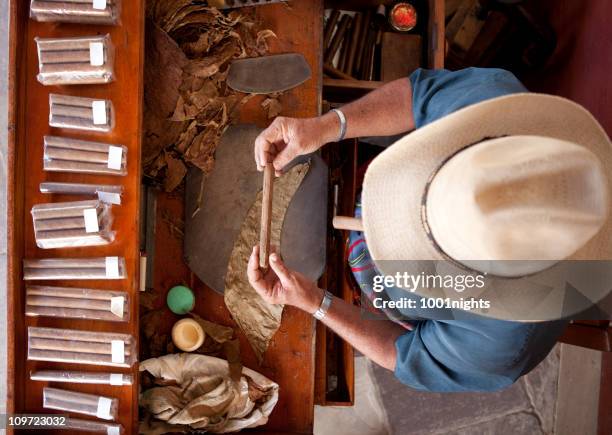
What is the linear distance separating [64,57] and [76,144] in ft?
1.04

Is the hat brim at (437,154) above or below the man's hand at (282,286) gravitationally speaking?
above

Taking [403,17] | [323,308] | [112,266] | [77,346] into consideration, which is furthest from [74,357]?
[403,17]

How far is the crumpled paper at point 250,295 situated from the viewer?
2137 millimetres

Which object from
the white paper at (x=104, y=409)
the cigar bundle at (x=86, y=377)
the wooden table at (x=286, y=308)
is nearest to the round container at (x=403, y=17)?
the wooden table at (x=286, y=308)

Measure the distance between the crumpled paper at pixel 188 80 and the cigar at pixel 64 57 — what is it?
300 millimetres

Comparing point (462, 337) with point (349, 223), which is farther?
point (349, 223)

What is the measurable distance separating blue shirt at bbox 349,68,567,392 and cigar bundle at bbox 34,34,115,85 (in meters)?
1.16

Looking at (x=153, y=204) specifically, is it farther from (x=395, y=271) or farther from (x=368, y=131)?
(x=395, y=271)

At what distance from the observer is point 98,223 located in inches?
70.4

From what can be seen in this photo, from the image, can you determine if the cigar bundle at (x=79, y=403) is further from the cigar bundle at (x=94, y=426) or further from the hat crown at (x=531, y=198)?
the hat crown at (x=531, y=198)

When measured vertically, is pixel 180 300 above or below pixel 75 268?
below

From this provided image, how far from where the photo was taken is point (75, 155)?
182cm

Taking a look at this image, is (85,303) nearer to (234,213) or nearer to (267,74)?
(234,213)

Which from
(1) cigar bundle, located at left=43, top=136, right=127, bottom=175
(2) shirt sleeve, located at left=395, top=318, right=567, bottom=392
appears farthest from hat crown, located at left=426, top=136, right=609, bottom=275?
(1) cigar bundle, located at left=43, top=136, right=127, bottom=175
